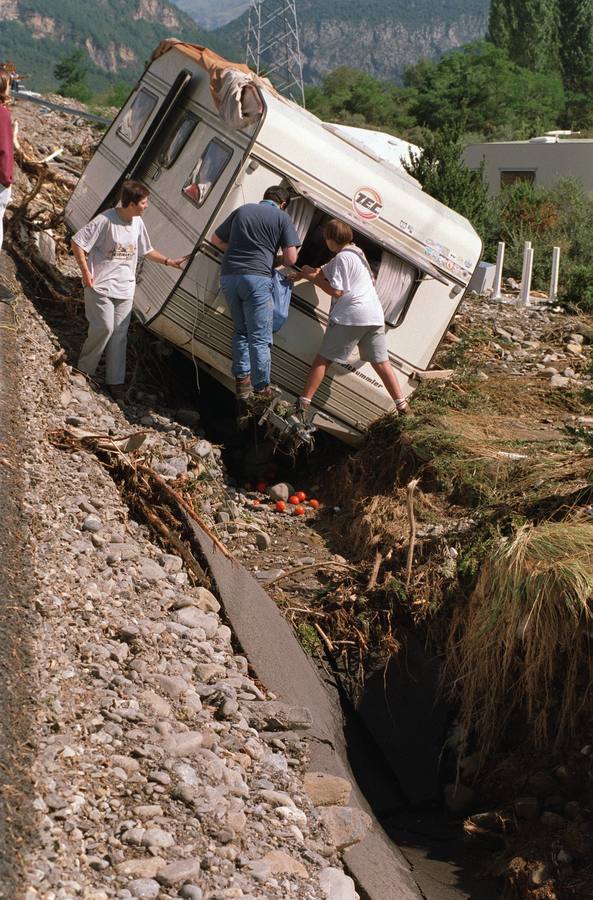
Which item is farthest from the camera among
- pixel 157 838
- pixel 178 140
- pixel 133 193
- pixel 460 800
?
pixel 178 140

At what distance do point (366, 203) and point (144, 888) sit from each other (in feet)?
22.8

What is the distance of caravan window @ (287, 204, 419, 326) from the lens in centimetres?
1009

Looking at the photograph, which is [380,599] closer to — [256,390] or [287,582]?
[287,582]

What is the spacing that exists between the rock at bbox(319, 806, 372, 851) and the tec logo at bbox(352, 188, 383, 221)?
18.3 feet

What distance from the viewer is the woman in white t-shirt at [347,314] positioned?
963cm

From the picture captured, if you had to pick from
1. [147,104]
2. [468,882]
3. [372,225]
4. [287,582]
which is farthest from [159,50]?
[468,882]

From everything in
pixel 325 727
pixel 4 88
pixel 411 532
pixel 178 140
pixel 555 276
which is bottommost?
pixel 325 727

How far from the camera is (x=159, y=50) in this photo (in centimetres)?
1208

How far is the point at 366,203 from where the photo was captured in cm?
995

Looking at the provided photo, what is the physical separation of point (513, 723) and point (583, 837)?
3.71ft

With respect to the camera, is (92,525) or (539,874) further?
(92,525)

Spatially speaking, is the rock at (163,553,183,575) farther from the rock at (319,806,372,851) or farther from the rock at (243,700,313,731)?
the rock at (319,806,372,851)

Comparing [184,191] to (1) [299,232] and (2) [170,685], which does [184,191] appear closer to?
(1) [299,232]

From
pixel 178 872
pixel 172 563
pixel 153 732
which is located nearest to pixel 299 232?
pixel 172 563
